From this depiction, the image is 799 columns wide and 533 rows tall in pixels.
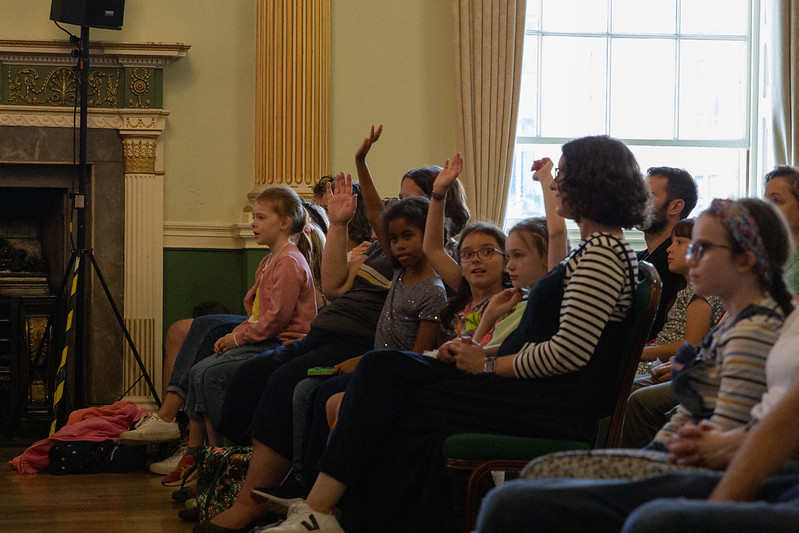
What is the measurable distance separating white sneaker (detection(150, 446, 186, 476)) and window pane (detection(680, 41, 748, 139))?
3536 mm

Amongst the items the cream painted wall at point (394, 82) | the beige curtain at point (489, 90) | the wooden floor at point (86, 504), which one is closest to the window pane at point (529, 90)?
the beige curtain at point (489, 90)

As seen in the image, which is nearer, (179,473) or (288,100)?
(179,473)

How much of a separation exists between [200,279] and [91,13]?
5.12 feet

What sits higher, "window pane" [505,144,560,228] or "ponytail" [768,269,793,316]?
"window pane" [505,144,560,228]

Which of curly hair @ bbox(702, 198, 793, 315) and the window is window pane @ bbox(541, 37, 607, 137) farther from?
curly hair @ bbox(702, 198, 793, 315)

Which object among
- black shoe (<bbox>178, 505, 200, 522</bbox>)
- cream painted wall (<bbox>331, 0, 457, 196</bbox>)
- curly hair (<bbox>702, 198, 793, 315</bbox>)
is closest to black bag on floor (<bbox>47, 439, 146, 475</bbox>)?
black shoe (<bbox>178, 505, 200, 522</bbox>)

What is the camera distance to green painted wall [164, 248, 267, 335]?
570 centimetres

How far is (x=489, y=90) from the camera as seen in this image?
5.73 metres

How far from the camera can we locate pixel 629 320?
2.24m

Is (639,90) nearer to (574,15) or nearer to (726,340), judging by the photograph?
(574,15)

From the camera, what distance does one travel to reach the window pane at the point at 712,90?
6.02 m

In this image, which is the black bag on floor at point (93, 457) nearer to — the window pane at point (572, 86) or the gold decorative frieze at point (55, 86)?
the gold decorative frieze at point (55, 86)

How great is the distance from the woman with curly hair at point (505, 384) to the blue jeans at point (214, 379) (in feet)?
4.42

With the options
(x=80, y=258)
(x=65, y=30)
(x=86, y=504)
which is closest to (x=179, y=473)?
(x=86, y=504)
